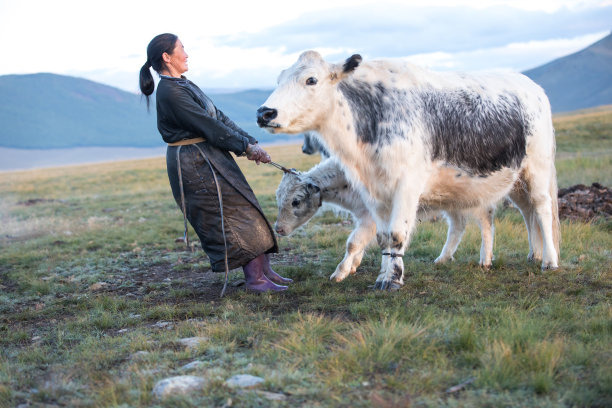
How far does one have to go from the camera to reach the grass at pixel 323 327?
326 cm

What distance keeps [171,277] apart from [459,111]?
12.0 feet

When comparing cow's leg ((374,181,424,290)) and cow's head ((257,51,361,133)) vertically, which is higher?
cow's head ((257,51,361,133))

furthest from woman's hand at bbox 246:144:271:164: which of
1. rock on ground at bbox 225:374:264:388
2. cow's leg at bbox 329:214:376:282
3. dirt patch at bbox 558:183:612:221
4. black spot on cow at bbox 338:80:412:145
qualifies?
dirt patch at bbox 558:183:612:221

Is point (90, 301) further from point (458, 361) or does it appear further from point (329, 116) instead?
point (458, 361)

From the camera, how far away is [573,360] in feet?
11.4

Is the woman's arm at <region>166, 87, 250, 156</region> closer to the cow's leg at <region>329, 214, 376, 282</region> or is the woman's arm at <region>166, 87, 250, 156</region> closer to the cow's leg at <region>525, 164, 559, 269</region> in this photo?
the cow's leg at <region>329, 214, 376, 282</region>

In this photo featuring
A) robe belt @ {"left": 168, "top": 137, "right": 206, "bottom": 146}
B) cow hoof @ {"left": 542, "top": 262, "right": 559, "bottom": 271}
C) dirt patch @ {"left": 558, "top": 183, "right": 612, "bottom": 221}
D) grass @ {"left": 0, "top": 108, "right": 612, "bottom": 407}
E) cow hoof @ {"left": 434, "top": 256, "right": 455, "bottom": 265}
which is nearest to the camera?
grass @ {"left": 0, "top": 108, "right": 612, "bottom": 407}

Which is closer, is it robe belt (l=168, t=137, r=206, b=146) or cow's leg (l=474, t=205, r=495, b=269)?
robe belt (l=168, t=137, r=206, b=146)

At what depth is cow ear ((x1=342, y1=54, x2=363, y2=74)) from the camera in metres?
5.45

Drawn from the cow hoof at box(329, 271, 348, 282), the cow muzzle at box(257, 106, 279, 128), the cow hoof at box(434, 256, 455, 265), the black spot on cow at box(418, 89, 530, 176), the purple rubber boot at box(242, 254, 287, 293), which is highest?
the cow muzzle at box(257, 106, 279, 128)

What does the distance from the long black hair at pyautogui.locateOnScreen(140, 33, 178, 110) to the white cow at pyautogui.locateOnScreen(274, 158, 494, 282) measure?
1964 millimetres

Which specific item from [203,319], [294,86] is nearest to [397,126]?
[294,86]

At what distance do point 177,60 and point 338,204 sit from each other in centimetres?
243

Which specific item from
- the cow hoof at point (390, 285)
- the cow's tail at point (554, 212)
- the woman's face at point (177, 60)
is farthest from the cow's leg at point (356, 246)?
the woman's face at point (177, 60)
